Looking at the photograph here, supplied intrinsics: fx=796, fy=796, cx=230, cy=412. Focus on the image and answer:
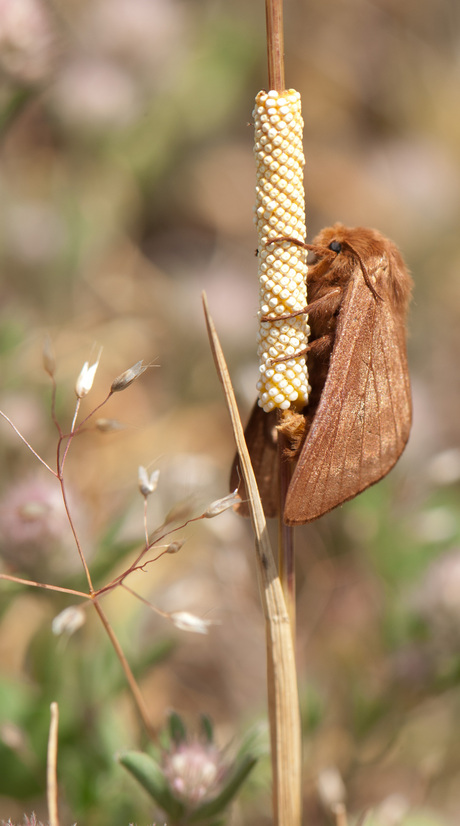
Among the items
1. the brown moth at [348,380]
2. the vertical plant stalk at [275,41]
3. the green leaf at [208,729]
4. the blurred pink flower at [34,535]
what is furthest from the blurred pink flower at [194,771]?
the vertical plant stalk at [275,41]

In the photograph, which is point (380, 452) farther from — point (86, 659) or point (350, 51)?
point (350, 51)

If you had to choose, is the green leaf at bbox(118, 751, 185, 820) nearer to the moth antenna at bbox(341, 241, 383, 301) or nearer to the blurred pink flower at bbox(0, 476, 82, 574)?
the blurred pink flower at bbox(0, 476, 82, 574)

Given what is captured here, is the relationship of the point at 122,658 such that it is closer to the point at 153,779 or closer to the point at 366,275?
the point at 153,779

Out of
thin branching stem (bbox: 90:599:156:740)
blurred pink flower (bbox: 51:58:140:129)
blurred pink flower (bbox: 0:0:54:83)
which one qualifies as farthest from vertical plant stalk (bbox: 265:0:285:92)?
blurred pink flower (bbox: 51:58:140:129)

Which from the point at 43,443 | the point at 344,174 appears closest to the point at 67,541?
the point at 43,443

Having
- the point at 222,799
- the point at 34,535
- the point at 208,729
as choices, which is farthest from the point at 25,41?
the point at 222,799

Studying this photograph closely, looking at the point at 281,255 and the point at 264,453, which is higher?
the point at 281,255

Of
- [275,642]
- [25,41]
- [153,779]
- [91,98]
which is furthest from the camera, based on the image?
[91,98]

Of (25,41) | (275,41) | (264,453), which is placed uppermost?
(25,41)
